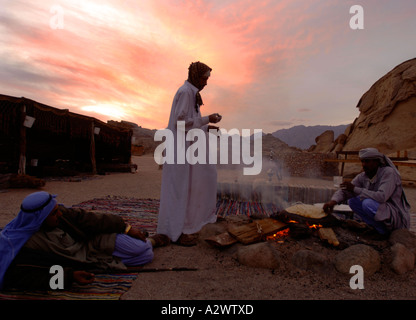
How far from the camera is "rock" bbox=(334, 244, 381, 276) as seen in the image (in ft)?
7.76

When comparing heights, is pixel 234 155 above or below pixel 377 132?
below

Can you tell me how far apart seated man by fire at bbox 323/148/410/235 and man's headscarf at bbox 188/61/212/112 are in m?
2.29

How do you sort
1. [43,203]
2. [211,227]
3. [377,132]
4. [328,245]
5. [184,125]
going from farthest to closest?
1. [377,132]
2. [211,227]
3. [184,125]
4. [328,245]
5. [43,203]

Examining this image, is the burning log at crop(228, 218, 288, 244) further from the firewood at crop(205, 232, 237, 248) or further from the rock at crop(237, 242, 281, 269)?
the rock at crop(237, 242, 281, 269)

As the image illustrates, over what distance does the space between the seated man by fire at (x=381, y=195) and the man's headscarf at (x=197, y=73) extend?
2.29 meters

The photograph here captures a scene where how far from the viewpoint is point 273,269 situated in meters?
2.49

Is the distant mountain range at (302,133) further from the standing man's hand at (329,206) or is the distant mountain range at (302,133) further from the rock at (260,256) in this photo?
the rock at (260,256)

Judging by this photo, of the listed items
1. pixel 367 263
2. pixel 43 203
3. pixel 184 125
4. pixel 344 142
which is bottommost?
pixel 367 263

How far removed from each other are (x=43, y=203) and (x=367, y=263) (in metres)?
3.01

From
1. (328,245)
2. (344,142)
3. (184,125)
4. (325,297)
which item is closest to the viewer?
(325,297)

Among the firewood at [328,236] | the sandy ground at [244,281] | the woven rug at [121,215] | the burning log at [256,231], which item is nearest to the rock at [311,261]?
the sandy ground at [244,281]

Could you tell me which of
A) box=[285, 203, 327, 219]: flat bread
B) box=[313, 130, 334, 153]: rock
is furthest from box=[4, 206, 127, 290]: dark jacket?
box=[313, 130, 334, 153]: rock
